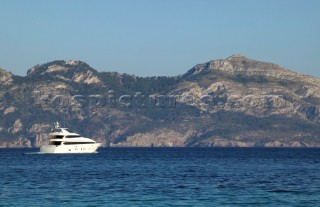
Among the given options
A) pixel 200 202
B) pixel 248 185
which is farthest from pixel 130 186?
pixel 200 202

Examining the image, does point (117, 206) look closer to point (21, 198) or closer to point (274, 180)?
point (21, 198)

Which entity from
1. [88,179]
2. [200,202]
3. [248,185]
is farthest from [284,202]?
[88,179]

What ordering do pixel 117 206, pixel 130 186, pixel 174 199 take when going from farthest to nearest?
1. pixel 130 186
2. pixel 174 199
3. pixel 117 206

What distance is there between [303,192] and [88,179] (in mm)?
45623

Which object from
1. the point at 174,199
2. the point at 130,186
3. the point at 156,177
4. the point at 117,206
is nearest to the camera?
the point at 117,206

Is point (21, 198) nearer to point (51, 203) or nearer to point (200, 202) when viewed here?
point (51, 203)

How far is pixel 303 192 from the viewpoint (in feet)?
374

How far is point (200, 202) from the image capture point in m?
102

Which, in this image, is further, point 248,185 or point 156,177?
point 156,177

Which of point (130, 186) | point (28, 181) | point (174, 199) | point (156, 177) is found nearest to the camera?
point (174, 199)

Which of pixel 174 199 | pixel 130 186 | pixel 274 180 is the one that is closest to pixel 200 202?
pixel 174 199

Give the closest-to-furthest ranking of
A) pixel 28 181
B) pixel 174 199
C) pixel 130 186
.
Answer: pixel 174 199, pixel 130 186, pixel 28 181

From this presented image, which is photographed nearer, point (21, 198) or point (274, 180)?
point (21, 198)

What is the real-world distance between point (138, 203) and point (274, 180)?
4666 cm
